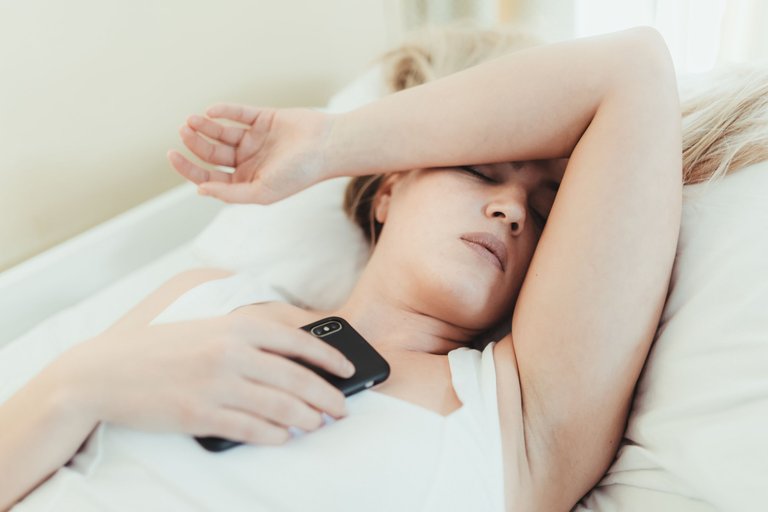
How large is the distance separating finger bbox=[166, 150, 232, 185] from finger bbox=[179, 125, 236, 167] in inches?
0.7

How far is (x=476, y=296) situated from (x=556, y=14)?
752 mm

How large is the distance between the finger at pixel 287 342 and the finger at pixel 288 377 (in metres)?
0.01

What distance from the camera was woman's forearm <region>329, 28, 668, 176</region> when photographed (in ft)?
2.57

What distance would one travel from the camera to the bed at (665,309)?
0.63m

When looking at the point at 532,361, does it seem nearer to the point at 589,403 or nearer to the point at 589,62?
the point at 589,403

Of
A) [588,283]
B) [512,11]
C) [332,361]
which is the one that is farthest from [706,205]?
[512,11]

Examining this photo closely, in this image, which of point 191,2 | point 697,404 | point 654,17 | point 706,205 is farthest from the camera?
point 191,2

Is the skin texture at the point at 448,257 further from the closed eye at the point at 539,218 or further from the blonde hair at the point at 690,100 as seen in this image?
the blonde hair at the point at 690,100

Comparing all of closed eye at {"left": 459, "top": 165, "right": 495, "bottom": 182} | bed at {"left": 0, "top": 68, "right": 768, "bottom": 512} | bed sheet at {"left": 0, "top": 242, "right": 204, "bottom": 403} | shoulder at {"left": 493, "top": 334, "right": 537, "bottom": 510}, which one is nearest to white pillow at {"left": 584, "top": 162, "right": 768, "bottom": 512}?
bed at {"left": 0, "top": 68, "right": 768, "bottom": 512}

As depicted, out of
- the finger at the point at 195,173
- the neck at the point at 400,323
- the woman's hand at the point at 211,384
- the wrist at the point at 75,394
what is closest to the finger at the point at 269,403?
the woman's hand at the point at 211,384

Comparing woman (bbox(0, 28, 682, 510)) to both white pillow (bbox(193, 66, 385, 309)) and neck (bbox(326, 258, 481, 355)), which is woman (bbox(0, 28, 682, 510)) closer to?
neck (bbox(326, 258, 481, 355))

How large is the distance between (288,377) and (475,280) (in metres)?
0.28

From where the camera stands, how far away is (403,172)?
0.97 m

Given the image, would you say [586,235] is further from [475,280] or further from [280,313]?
[280,313]
